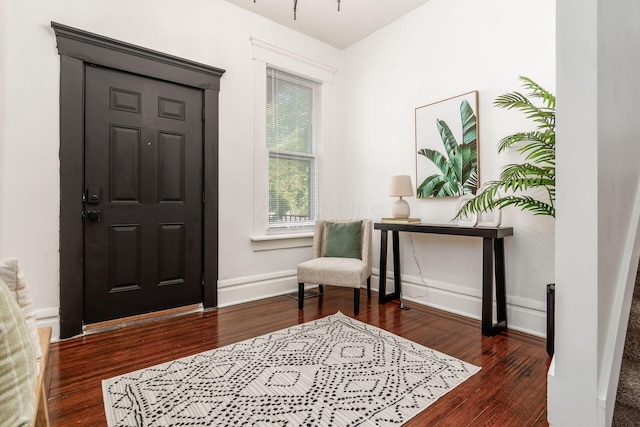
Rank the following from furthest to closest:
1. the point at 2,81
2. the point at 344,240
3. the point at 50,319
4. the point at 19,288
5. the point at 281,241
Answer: the point at 281,241 → the point at 344,240 → the point at 50,319 → the point at 2,81 → the point at 19,288

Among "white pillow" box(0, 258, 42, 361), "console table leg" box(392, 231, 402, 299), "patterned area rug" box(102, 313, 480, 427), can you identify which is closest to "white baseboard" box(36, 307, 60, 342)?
"patterned area rug" box(102, 313, 480, 427)

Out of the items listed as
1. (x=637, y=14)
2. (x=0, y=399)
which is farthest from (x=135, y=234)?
(x=637, y=14)

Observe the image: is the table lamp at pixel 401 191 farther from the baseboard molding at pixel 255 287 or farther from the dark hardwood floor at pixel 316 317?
the baseboard molding at pixel 255 287

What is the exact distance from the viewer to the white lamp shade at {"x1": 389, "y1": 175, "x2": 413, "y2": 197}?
312 cm

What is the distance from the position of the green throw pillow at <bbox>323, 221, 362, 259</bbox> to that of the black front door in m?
1.32

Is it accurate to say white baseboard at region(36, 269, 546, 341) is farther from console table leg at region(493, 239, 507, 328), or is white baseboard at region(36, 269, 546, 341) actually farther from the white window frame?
the white window frame

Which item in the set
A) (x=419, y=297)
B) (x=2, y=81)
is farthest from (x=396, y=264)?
(x=2, y=81)

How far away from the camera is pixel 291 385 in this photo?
5.87ft

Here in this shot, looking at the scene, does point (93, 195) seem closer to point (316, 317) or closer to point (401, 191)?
point (316, 317)

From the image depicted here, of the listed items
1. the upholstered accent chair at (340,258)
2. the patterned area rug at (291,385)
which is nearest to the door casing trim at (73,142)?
the patterned area rug at (291,385)

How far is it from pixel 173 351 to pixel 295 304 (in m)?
1.31

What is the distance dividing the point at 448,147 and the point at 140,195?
284 cm

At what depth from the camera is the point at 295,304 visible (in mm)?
3301

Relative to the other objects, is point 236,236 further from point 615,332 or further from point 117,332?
point 615,332
